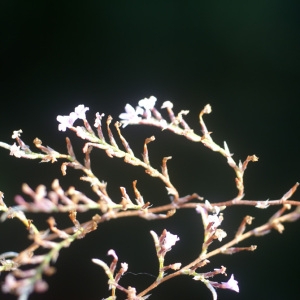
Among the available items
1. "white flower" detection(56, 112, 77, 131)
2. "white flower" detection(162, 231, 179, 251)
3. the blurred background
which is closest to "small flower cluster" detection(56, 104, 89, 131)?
"white flower" detection(56, 112, 77, 131)

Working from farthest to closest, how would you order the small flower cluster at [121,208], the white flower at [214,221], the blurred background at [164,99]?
the blurred background at [164,99] → the white flower at [214,221] → the small flower cluster at [121,208]

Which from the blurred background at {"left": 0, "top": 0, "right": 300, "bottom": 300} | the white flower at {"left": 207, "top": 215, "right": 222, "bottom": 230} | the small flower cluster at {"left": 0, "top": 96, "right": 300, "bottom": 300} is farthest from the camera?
the blurred background at {"left": 0, "top": 0, "right": 300, "bottom": 300}

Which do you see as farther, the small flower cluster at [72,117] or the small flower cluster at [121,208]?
the small flower cluster at [72,117]

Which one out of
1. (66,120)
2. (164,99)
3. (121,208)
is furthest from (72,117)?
(164,99)

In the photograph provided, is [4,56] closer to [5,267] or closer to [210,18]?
[210,18]

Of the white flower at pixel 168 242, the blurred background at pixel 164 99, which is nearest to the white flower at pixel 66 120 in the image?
the white flower at pixel 168 242

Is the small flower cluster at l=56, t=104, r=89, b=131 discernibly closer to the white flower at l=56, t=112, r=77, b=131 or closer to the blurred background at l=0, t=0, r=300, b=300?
the white flower at l=56, t=112, r=77, b=131

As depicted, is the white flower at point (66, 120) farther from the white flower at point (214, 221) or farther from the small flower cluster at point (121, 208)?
the white flower at point (214, 221)

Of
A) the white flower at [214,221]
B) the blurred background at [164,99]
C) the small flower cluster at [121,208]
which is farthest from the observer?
the blurred background at [164,99]
